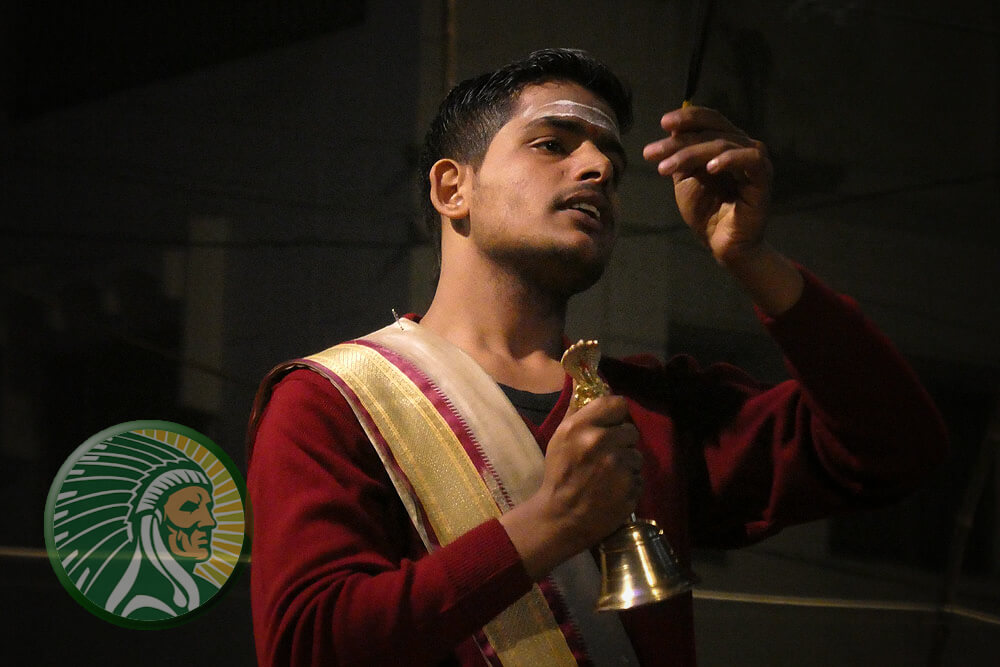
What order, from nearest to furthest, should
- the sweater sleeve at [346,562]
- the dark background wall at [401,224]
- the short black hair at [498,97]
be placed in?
the sweater sleeve at [346,562] → the short black hair at [498,97] → the dark background wall at [401,224]

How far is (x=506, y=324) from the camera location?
1.45 m

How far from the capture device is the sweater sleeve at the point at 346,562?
1110 mm

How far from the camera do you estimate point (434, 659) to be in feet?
3.88

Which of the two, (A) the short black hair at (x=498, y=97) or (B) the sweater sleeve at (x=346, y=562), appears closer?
(B) the sweater sleeve at (x=346, y=562)

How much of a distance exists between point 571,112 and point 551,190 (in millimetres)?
106

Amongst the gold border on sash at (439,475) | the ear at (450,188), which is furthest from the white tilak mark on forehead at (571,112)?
the gold border on sash at (439,475)

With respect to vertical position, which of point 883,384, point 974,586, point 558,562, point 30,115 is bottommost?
point 974,586

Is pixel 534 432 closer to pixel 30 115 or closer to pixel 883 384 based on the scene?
pixel 883 384

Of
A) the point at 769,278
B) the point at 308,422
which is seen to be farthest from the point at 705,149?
the point at 308,422

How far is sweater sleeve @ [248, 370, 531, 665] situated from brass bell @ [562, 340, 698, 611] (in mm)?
83

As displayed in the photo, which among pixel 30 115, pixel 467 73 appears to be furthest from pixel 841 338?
pixel 30 115

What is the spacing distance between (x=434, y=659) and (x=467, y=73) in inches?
38.2

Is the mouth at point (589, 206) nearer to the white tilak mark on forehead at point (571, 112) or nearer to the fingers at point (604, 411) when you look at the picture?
the white tilak mark on forehead at point (571, 112)

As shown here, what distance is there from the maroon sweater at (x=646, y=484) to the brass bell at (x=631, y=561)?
9 cm
